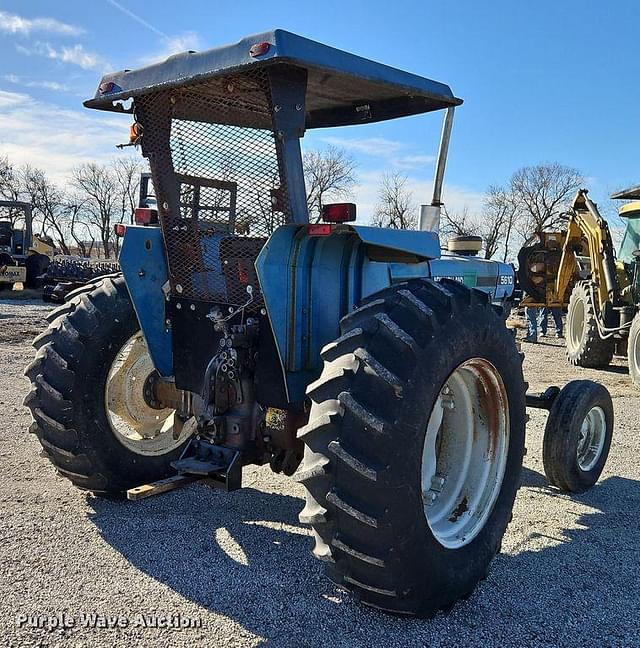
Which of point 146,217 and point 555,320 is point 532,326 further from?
point 146,217

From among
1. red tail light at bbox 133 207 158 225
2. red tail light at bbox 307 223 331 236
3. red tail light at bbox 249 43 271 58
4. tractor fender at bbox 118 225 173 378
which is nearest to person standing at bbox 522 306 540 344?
tractor fender at bbox 118 225 173 378

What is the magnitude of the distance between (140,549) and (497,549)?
1.91 m

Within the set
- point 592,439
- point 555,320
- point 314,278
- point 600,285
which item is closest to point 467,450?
point 314,278

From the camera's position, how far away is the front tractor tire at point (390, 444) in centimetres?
265

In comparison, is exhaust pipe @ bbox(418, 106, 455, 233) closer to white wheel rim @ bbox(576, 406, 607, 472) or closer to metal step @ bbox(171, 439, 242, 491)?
metal step @ bbox(171, 439, 242, 491)

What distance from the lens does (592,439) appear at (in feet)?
16.3

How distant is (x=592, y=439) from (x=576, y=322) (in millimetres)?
7519

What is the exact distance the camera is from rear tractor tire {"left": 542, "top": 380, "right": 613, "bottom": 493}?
179 inches

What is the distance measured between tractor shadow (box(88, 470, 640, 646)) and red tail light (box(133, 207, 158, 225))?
1807 mm

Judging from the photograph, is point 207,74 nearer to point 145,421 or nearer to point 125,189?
point 145,421

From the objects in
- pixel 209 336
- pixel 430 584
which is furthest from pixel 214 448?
pixel 430 584

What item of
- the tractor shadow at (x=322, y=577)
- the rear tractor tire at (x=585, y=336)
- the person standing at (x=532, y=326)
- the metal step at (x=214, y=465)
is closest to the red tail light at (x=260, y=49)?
the metal step at (x=214, y=465)

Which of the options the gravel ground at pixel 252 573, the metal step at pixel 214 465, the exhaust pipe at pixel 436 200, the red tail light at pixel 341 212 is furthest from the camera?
the exhaust pipe at pixel 436 200

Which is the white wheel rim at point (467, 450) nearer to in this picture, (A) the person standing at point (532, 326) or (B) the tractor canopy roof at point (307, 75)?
(B) the tractor canopy roof at point (307, 75)
